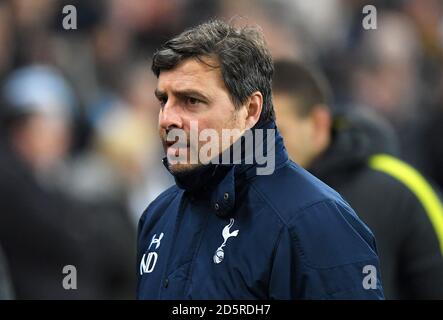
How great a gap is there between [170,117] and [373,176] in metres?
1.98

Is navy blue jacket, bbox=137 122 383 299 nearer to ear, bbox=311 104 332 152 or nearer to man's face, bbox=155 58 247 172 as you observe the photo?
man's face, bbox=155 58 247 172

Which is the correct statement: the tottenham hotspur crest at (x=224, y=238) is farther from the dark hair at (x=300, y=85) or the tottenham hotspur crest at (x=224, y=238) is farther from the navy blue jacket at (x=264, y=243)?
the dark hair at (x=300, y=85)

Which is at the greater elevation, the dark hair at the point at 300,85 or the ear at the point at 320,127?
the dark hair at the point at 300,85

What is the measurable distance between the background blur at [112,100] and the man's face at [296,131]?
1060 millimetres

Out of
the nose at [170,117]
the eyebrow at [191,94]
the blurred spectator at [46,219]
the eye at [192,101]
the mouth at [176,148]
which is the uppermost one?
the eyebrow at [191,94]

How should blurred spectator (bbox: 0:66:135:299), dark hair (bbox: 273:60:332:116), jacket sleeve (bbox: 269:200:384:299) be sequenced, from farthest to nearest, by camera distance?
blurred spectator (bbox: 0:66:135:299)
dark hair (bbox: 273:60:332:116)
jacket sleeve (bbox: 269:200:384:299)

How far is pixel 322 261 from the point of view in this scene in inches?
145

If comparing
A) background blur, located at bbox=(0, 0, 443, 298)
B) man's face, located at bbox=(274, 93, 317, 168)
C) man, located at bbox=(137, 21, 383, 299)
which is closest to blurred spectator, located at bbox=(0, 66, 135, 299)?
background blur, located at bbox=(0, 0, 443, 298)

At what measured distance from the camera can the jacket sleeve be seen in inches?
144

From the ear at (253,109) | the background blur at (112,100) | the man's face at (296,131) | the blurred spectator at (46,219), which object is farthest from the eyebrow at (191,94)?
the blurred spectator at (46,219)

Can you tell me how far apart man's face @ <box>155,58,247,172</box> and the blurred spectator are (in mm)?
2321

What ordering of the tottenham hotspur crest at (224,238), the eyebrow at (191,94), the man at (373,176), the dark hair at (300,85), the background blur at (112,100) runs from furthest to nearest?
the background blur at (112,100)
the dark hair at (300,85)
the man at (373,176)
the eyebrow at (191,94)
the tottenham hotspur crest at (224,238)

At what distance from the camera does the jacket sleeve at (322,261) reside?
3.66m
